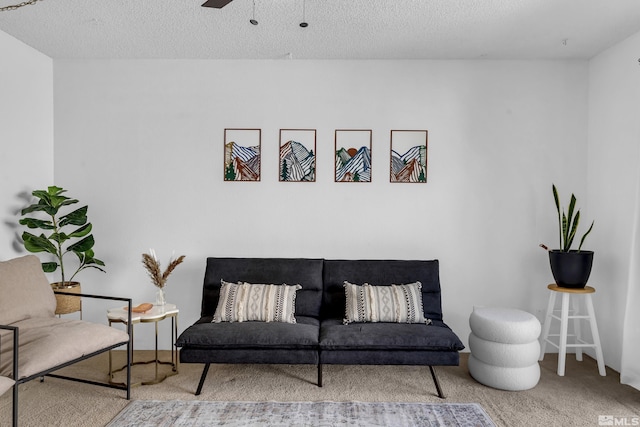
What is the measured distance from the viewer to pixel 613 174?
3.59 metres

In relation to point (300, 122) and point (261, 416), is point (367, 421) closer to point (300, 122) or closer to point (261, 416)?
point (261, 416)

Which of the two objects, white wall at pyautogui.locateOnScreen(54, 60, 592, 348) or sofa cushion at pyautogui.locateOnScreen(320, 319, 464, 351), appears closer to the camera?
sofa cushion at pyautogui.locateOnScreen(320, 319, 464, 351)

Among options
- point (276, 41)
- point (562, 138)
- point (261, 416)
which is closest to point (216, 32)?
point (276, 41)

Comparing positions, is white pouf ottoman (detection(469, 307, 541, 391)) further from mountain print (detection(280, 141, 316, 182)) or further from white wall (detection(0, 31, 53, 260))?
white wall (detection(0, 31, 53, 260))

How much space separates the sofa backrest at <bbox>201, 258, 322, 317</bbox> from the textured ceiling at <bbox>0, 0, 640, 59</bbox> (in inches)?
70.7

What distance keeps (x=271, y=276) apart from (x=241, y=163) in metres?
1.08

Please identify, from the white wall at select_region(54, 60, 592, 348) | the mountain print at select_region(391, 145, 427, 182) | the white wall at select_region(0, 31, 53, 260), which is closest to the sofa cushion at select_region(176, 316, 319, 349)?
the white wall at select_region(54, 60, 592, 348)

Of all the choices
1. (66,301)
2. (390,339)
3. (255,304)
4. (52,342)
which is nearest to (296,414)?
(390,339)

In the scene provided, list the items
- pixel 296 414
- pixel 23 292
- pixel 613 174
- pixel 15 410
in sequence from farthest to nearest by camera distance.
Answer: pixel 613 174, pixel 23 292, pixel 296 414, pixel 15 410

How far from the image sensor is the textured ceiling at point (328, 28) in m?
2.99

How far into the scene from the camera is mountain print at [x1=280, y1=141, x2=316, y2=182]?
13.0ft

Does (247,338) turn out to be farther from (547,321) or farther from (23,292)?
(547,321)

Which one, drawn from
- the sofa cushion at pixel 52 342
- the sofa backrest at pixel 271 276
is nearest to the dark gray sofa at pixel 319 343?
the sofa backrest at pixel 271 276

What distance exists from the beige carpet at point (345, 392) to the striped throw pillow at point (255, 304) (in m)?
0.45
